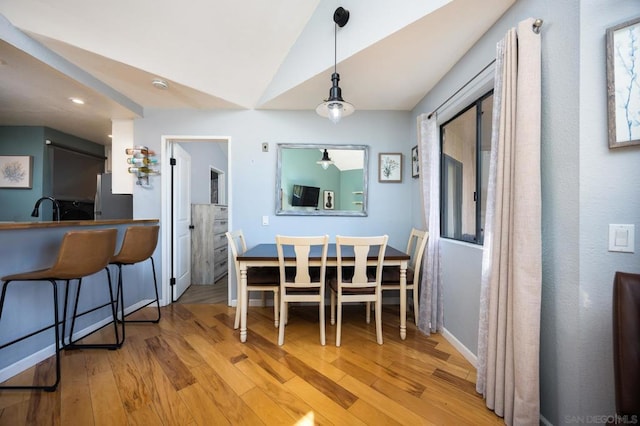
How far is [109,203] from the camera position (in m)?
2.95

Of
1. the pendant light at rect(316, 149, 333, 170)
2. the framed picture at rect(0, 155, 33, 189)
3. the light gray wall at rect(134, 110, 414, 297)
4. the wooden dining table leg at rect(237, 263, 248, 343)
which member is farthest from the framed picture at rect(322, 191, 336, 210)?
the framed picture at rect(0, 155, 33, 189)

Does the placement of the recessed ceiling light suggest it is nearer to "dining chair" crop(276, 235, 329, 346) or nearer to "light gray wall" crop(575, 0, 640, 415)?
"dining chair" crop(276, 235, 329, 346)

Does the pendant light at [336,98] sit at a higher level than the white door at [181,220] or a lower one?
higher

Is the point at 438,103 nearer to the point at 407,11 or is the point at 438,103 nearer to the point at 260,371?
the point at 407,11

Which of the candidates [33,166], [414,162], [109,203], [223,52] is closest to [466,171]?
[414,162]

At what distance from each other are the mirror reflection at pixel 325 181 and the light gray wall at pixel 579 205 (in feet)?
6.00

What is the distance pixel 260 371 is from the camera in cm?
164

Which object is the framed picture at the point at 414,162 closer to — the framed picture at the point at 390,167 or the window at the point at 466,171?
the framed picture at the point at 390,167

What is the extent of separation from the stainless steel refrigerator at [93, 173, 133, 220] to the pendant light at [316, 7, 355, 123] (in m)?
2.87

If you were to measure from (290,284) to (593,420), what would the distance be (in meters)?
1.78

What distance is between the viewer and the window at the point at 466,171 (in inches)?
72.0

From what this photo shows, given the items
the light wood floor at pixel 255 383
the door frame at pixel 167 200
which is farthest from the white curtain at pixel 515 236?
the door frame at pixel 167 200

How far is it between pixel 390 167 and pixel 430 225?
3.20 ft

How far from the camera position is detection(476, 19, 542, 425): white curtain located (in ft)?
3.72
